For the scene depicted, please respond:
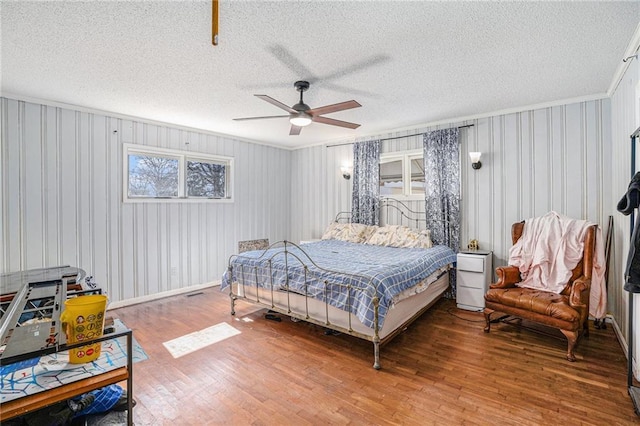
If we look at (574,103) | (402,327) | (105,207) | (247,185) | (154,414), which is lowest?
(154,414)

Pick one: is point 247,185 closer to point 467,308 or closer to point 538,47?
point 467,308

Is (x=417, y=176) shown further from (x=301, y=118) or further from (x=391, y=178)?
(x=301, y=118)

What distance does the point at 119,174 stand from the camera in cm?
427

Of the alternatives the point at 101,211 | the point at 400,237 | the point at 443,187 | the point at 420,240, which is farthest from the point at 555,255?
the point at 101,211

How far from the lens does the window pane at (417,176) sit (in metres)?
4.96

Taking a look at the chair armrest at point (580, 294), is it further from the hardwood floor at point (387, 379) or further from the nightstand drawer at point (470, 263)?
the nightstand drawer at point (470, 263)

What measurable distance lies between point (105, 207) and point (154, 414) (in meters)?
3.08

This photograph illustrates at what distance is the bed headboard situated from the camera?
4926mm

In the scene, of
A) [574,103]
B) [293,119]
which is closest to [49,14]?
[293,119]

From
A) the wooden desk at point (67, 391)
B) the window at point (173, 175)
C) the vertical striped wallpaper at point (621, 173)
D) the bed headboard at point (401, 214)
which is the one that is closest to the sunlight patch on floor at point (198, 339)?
the wooden desk at point (67, 391)

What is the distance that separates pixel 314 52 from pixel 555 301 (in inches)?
125

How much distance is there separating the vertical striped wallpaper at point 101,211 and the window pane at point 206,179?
8.2 inches

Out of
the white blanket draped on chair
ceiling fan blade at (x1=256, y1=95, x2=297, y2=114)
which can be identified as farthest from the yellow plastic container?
the white blanket draped on chair

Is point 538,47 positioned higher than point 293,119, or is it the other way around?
point 538,47
